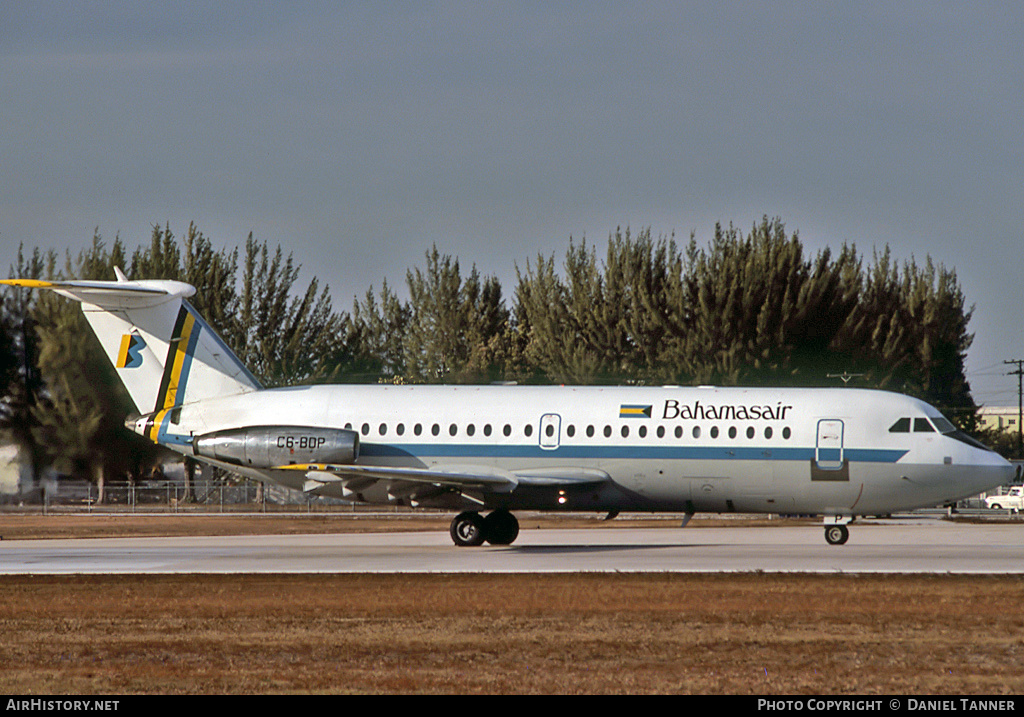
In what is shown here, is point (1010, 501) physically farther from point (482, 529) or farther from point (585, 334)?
point (482, 529)

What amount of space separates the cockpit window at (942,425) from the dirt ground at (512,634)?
8871 mm

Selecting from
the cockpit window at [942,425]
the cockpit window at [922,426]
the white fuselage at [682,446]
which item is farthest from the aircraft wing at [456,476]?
the cockpit window at [942,425]

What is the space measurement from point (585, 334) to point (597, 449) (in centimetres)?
4176

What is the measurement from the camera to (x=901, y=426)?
30797 mm

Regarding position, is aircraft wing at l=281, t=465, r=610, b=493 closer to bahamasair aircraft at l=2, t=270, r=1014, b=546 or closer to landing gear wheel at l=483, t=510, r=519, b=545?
bahamasair aircraft at l=2, t=270, r=1014, b=546

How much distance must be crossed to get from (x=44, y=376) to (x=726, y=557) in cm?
5187

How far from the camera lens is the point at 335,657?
44.9 feet

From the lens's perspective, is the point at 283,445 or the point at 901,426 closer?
the point at 901,426

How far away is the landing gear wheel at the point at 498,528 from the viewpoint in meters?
32.2

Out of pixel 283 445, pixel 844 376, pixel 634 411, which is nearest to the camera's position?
pixel 634 411

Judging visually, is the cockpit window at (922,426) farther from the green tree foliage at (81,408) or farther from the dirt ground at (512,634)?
the green tree foliage at (81,408)

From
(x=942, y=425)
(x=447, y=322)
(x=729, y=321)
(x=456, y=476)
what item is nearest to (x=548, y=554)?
(x=456, y=476)

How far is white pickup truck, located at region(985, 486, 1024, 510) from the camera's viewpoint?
220ft

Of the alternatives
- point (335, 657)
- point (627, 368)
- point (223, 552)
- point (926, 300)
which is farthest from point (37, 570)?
point (926, 300)
